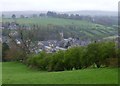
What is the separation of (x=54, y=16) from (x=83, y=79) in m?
115

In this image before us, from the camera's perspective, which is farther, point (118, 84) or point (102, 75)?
point (102, 75)

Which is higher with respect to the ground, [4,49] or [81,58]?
[81,58]

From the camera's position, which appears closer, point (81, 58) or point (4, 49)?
point (81, 58)

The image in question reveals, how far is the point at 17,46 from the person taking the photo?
47375 millimetres

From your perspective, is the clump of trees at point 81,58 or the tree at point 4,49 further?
the tree at point 4,49

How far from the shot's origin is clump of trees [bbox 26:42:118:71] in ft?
81.9

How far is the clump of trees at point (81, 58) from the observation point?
25.0 meters

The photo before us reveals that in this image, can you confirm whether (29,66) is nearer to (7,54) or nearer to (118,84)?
(7,54)

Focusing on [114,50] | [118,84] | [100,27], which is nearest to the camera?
[118,84]

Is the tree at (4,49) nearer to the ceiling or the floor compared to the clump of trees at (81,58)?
nearer to the floor

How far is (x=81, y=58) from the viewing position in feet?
89.8

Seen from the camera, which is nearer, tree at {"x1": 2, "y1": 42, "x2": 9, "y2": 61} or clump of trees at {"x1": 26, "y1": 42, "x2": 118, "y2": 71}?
clump of trees at {"x1": 26, "y1": 42, "x2": 118, "y2": 71}

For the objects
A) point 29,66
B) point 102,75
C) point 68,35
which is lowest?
point 68,35

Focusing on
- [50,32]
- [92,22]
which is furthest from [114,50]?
[92,22]
